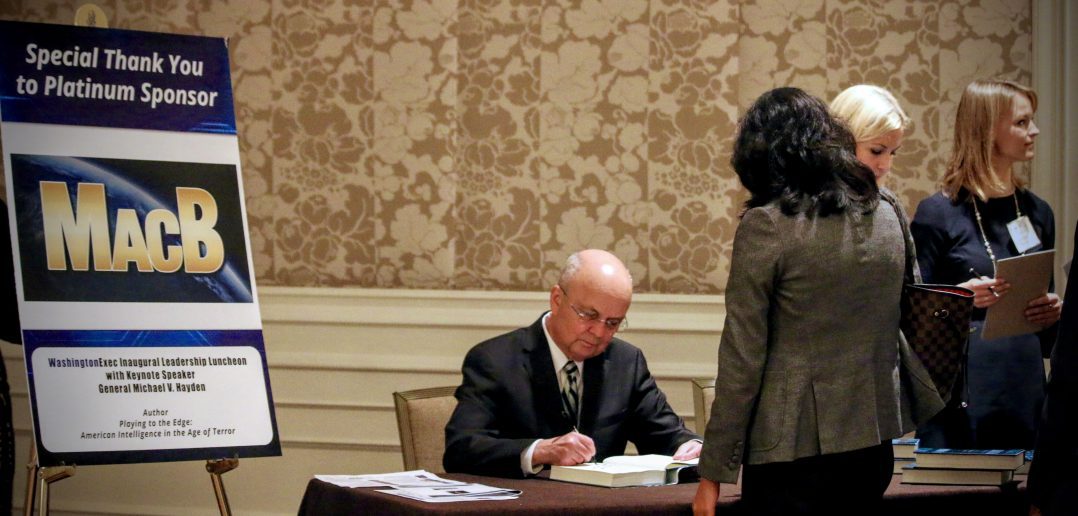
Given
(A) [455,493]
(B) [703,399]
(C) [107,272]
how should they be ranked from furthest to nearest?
(B) [703,399], (C) [107,272], (A) [455,493]

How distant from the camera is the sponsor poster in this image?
113 inches

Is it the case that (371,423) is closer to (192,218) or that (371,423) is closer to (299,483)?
(299,483)

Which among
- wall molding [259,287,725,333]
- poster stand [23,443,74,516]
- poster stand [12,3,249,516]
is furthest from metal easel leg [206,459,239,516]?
wall molding [259,287,725,333]

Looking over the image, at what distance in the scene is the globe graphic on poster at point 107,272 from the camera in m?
2.88

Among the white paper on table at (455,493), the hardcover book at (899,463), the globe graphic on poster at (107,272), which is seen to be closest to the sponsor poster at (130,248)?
the globe graphic on poster at (107,272)

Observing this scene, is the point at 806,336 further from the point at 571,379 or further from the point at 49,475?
the point at 49,475

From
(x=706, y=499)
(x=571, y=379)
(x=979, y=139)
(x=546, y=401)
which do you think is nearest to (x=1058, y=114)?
(x=979, y=139)

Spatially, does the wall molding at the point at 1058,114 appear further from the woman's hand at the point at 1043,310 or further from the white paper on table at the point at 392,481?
the white paper on table at the point at 392,481

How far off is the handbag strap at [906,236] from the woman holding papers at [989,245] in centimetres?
81

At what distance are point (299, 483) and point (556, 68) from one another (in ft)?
6.34

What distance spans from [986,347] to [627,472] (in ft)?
3.95

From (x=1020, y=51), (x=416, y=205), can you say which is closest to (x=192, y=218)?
(x=416, y=205)

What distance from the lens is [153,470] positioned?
4.74 meters

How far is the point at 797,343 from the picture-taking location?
2176 millimetres
